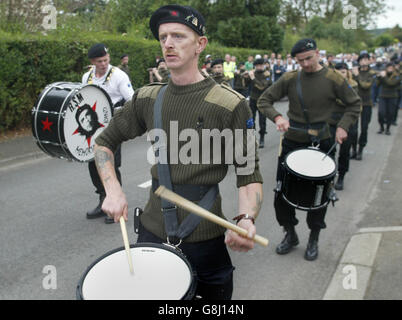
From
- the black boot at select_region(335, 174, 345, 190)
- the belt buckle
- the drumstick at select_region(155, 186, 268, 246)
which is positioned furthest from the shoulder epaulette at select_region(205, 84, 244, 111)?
the black boot at select_region(335, 174, 345, 190)

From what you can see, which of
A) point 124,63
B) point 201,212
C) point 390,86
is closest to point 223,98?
point 201,212

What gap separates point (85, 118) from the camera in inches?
171

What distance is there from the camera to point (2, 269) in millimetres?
3707

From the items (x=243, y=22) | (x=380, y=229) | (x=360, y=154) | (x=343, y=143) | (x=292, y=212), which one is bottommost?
(x=360, y=154)

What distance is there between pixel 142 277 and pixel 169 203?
16.2 inches

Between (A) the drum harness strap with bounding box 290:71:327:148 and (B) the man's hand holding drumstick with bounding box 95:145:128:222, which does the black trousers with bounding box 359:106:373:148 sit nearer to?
(A) the drum harness strap with bounding box 290:71:327:148

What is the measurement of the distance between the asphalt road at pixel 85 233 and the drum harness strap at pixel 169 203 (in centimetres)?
163

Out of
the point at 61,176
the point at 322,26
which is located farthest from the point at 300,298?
the point at 322,26

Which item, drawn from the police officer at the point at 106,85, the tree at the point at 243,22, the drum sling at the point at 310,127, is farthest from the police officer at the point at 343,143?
the tree at the point at 243,22

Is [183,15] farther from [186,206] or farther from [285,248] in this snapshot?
[285,248]

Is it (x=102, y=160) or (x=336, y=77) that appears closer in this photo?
(x=102, y=160)

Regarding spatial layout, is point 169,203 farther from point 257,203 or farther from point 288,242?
point 288,242

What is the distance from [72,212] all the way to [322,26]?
147ft
